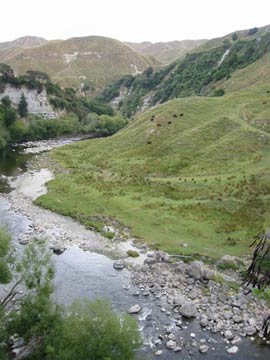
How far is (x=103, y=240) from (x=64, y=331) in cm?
2546

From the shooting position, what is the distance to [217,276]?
3875cm

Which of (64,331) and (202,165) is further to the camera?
(202,165)

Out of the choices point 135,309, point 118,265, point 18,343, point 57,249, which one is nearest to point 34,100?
point 57,249

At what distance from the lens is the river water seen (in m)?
28.8

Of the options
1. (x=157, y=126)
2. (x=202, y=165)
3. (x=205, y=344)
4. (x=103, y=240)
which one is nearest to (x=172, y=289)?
(x=205, y=344)

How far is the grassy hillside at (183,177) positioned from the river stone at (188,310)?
10.6 metres

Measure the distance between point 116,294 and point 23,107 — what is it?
12724 centimetres

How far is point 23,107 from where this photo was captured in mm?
151375

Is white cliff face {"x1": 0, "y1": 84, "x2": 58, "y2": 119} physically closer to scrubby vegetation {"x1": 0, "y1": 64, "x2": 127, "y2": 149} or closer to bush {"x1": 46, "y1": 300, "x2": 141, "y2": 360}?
scrubby vegetation {"x1": 0, "y1": 64, "x2": 127, "y2": 149}

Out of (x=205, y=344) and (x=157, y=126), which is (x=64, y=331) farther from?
(x=157, y=126)

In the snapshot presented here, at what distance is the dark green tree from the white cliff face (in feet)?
5.31

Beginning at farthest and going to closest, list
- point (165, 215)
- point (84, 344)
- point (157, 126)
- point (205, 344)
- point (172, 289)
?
point (157, 126)
point (165, 215)
point (172, 289)
point (205, 344)
point (84, 344)

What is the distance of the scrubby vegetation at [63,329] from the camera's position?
71.1ft

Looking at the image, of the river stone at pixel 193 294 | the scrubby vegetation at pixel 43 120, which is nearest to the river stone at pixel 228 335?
the river stone at pixel 193 294
